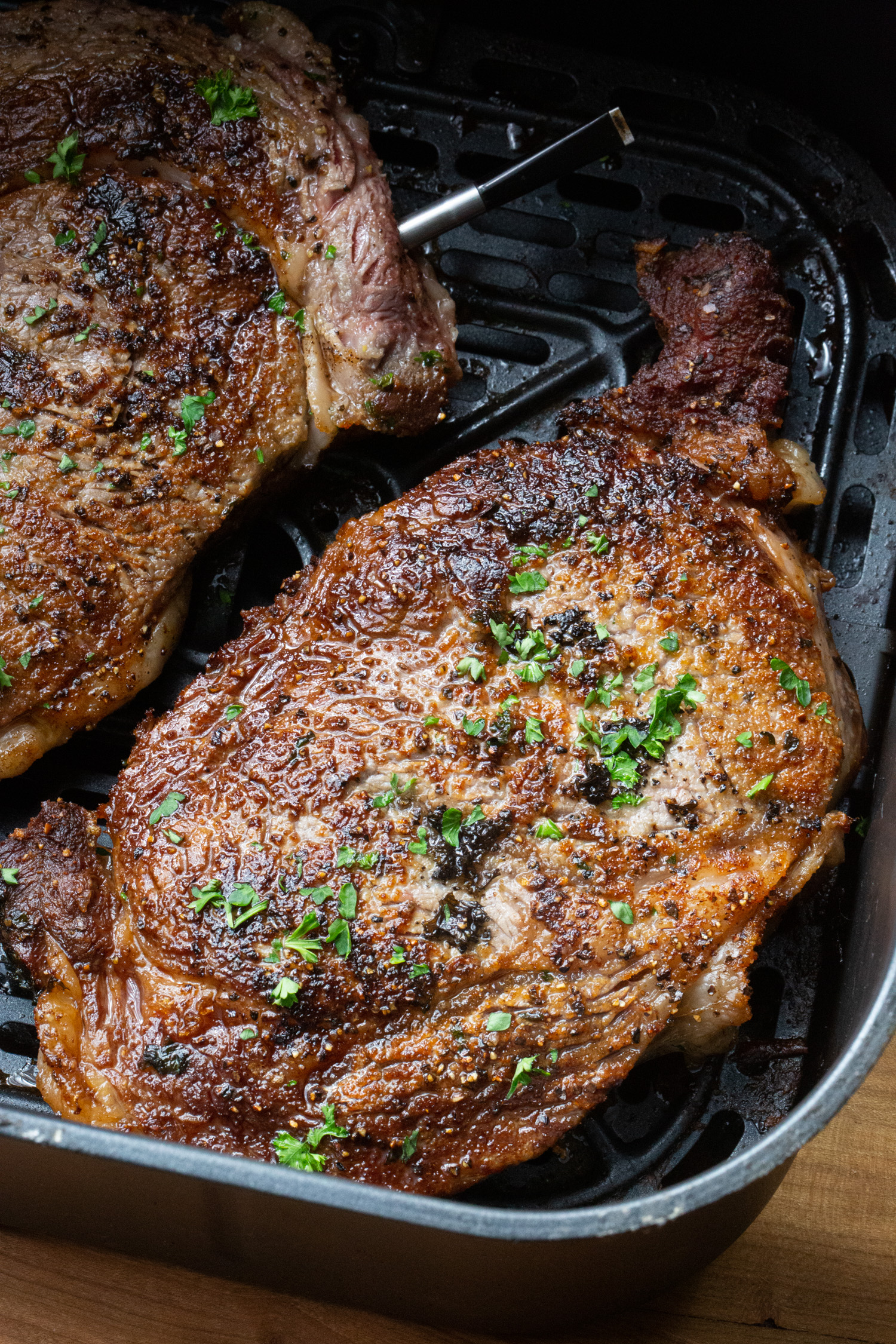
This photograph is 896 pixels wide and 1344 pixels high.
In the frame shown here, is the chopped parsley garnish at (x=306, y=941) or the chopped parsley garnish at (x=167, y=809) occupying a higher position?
the chopped parsley garnish at (x=167, y=809)

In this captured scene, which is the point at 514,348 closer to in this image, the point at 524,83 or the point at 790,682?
the point at 524,83

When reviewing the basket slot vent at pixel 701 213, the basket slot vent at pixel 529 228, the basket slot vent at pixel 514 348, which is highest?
the basket slot vent at pixel 701 213

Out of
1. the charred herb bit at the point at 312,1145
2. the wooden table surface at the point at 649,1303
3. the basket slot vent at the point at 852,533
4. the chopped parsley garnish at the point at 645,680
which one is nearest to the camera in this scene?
the charred herb bit at the point at 312,1145

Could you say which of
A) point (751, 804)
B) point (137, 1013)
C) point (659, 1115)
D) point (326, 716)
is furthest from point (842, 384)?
point (137, 1013)

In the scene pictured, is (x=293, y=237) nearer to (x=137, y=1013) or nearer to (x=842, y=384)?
(x=842, y=384)

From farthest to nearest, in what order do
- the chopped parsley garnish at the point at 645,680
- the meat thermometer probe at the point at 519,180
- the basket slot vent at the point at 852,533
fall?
the basket slot vent at the point at 852,533
the meat thermometer probe at the point at 519,180
the chopped parsley garnish at the point at 645,680

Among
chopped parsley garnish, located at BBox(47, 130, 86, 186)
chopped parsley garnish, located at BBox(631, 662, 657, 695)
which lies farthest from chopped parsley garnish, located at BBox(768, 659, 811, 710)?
chopped parsley garnish, located at BBox(47, 130, 86, 186)

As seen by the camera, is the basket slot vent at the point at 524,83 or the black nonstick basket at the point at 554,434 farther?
the basket slot vent at the point at 524,83

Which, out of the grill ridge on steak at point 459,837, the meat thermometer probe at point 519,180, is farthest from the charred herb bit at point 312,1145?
the meat thermometer probe at point 519,180

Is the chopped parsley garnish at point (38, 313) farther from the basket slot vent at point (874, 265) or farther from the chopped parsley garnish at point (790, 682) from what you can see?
the basket slot vent at point (874, 265)
